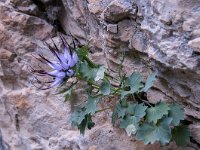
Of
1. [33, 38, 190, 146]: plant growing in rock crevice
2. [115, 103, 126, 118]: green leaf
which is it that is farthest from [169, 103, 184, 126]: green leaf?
[115, 103, 126, 118]: green leaf

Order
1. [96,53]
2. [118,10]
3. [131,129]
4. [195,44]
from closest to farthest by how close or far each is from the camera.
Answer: [195,44]
[131,129]
[118,10]
[96,53]

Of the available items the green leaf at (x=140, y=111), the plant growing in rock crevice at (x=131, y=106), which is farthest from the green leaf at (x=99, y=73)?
the green leaf at (x=140, y=111)

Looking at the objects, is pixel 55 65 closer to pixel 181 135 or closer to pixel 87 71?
pixel 87 71

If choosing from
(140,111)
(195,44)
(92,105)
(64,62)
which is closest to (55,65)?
(64,62)

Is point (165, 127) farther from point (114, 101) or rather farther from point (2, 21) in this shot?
point (2, 21)

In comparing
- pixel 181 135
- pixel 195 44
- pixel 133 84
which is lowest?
pixel 181 135

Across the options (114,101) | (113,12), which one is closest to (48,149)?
(114,101)

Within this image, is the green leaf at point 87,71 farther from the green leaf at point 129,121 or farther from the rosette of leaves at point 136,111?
the green leaf at point 129,121
